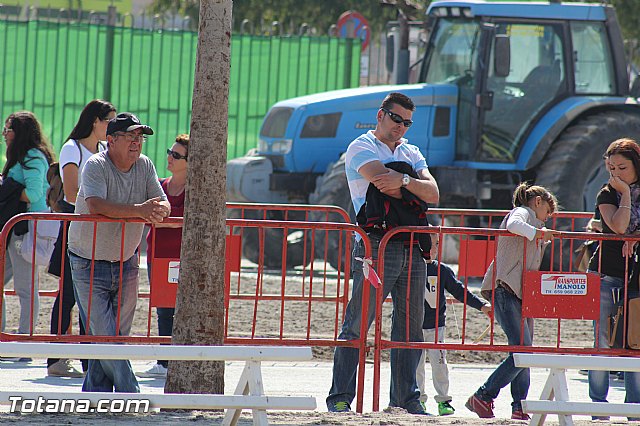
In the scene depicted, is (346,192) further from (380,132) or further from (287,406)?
(287,406)

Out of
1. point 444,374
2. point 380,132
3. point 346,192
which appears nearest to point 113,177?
point 380,132

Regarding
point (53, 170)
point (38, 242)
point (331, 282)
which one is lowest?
point (331, 282)

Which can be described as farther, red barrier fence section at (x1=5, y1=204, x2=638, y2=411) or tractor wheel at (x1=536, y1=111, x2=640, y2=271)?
tractor wheel at (x1=536, y1=111, x2=640, y2=271)

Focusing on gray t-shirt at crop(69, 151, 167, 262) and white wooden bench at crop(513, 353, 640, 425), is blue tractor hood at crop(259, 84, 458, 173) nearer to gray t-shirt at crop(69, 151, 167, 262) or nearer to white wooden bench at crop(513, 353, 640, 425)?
gray t-shirt at crop(69, 151, 167, 262)

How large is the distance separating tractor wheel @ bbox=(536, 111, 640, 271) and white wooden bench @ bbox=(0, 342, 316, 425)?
8.34 metres

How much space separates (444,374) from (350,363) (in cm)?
78

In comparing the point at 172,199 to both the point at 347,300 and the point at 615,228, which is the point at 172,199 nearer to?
the point at 347,300

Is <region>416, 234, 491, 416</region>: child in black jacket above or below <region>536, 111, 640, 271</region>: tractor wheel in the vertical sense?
below

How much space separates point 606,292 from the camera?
7.46 m

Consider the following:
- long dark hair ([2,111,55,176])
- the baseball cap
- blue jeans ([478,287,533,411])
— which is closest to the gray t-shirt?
the baseball cap

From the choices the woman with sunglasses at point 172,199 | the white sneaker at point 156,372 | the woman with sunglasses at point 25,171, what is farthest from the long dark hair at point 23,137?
the white sneaker at point 156,372

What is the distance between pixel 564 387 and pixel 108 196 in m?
2.68

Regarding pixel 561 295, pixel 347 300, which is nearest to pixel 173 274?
pixel 347 300

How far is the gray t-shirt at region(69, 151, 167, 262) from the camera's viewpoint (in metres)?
6.71
